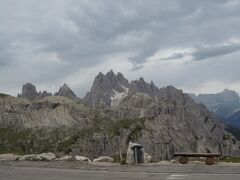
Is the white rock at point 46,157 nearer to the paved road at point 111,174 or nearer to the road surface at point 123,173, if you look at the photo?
the road surface at point 123,173

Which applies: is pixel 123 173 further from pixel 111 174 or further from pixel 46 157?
pixel 46 157

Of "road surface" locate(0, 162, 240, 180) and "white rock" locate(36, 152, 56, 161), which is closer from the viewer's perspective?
"road surface" locate(0, 162, 240, 180)

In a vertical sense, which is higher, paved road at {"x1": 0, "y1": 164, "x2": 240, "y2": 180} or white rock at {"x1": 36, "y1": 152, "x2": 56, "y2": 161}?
Answer: white rock at {"x1": 36, "y1": 152, "x2": 56, "y2": 161}

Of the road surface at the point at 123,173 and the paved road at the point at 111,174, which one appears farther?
the road surface at the point at 123,173

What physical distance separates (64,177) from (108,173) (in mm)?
3026

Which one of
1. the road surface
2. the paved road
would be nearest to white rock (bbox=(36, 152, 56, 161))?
the road surface

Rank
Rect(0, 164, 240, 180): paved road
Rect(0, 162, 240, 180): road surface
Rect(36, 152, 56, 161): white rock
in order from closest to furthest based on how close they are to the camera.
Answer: Rect(0, 164, 240, 180): paved road → Rect(0, 162, 240, 180): road surface → Rect(36, 152, 56, 161): white rock

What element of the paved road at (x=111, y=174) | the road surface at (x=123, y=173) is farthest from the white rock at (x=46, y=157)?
the paved road at (x=111, y=174)

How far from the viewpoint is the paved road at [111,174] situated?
2497cm

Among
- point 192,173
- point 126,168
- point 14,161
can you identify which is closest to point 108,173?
point 126,168

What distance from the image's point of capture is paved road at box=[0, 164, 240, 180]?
25.0m

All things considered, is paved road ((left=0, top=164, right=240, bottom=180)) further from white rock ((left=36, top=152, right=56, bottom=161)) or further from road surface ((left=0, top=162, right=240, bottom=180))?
white rock ((left=36, top=152, right=56, bottom=161))

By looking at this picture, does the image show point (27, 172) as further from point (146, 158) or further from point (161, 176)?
point (146, 158)

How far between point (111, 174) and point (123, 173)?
2.70 feet
